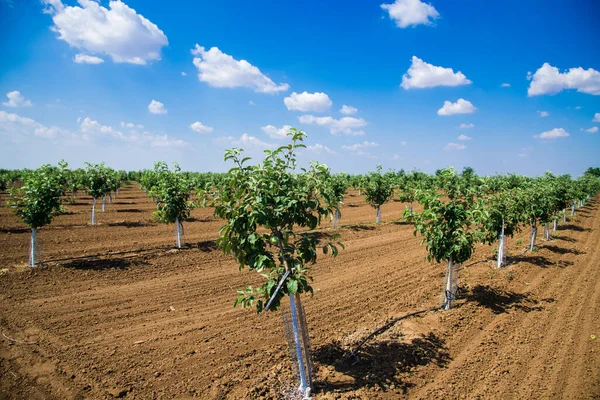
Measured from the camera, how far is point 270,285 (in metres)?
5.48

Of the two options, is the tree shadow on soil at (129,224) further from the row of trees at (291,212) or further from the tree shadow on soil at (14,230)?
the row of trees at (291,212)

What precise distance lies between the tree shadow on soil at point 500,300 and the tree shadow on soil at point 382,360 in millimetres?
3163

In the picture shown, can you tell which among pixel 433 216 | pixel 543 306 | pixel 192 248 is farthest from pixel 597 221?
pixel 192 248

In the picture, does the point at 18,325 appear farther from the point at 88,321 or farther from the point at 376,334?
the point at 376,334

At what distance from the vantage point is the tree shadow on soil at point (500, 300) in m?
10.00

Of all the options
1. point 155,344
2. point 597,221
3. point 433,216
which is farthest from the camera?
point 597,221

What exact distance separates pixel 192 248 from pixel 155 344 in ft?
31.3

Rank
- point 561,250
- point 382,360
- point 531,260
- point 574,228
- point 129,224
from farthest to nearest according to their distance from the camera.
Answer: point 574,228, point 129,224, point 561,250, point 531,260, point 382,360

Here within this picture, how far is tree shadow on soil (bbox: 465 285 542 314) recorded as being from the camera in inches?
394

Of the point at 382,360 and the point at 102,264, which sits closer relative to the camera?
the point at 382,360

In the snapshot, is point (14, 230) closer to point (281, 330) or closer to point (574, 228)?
point (281, 330)

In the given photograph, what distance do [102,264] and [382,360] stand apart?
41.2 feet

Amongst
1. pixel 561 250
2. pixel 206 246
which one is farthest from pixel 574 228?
pixel 206 246

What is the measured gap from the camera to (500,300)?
10555mm
